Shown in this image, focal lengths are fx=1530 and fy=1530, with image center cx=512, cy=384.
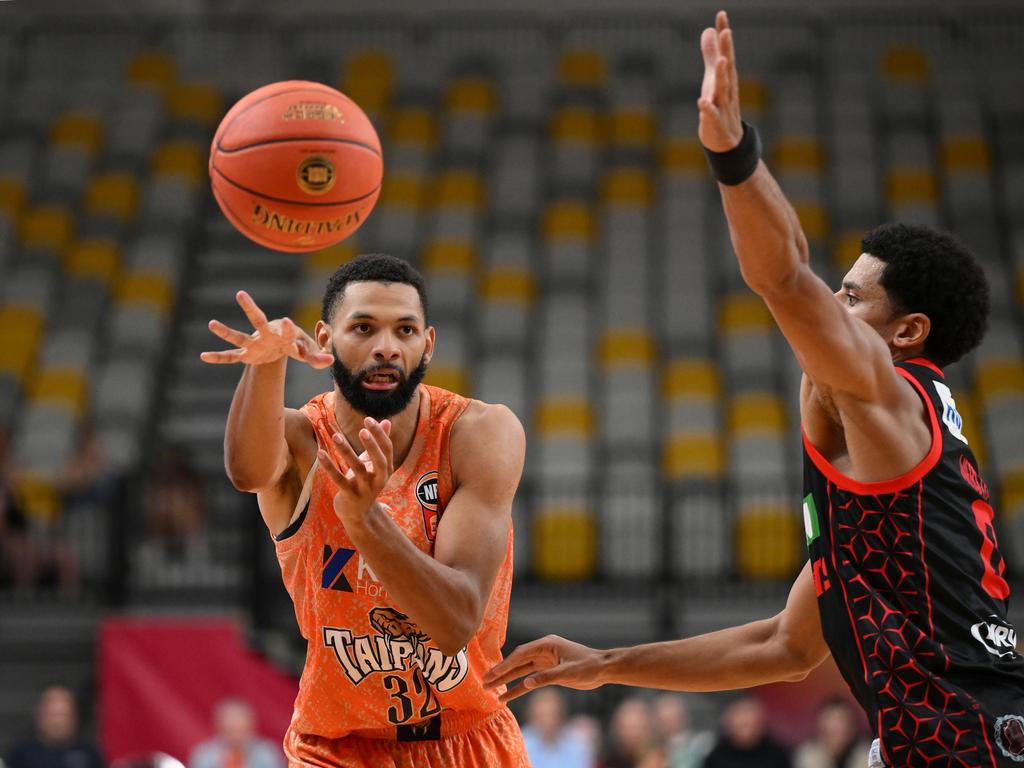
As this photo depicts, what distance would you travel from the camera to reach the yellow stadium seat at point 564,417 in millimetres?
13250

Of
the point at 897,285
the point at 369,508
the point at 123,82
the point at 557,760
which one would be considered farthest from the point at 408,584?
the point at 123,82

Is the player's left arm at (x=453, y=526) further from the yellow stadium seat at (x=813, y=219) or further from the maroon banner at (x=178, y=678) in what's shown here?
the yellow stadium seat at (x=813, y=219)

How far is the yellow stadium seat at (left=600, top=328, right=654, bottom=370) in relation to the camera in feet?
45.8

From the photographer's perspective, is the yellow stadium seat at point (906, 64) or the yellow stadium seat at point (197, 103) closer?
the yellow stadium seat at point (906, 64)

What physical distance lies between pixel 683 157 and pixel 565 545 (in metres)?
5.49

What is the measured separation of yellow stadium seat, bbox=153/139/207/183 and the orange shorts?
12.5m

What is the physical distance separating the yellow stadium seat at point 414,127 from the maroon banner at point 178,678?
7042mm

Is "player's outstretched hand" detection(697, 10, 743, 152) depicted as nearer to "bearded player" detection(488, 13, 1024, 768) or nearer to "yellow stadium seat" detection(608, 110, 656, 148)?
"bearded player" detection(488, 13, 1024, 768)

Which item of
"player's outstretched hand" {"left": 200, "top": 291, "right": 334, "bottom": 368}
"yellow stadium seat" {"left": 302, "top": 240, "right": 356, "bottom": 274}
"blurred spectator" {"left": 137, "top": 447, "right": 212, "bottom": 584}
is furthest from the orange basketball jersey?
"yellow stadium seat" {"left": 302, "top": 240, "right": 356, "bottom": 274}

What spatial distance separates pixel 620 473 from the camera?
1298 cm

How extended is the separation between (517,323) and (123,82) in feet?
21.0

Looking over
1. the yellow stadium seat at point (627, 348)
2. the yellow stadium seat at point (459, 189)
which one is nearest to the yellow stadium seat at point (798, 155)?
the yellow stadium seat at point (627, 348)

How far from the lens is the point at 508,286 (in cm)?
1478

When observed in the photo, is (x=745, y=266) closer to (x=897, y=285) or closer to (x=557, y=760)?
(x=897, y=285)
